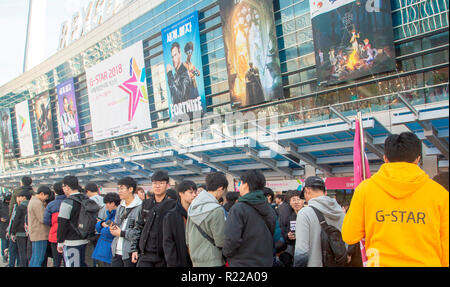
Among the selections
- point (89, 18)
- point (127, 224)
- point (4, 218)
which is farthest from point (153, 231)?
point (89, 18)

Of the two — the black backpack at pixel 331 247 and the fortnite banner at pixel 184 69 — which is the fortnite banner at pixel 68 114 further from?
the black backpack at pixel 331 247

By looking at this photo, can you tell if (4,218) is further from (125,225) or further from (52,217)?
(125,225)

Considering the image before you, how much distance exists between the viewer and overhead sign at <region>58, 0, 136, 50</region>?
32.0 meters

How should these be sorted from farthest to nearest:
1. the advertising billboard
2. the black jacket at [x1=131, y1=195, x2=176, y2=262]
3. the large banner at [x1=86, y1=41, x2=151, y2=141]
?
1. the advertising billboard
2. the large banner at [x1=86, y1=41, x2=151, y2=141]
3. the black jacket at [x1=131, y1=195, x2=176, y2=262]

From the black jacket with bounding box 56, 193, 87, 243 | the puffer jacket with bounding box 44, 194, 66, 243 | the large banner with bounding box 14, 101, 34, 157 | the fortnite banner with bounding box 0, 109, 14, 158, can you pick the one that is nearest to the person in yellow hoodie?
the black jacket with bounding box 56, 193, 87, 243

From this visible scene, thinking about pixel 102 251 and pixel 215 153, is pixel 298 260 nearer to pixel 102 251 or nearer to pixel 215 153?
pixel 102 251

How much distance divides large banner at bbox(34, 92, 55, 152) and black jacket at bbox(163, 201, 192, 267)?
34544 millimetres

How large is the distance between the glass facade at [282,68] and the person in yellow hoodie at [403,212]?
7991 mm

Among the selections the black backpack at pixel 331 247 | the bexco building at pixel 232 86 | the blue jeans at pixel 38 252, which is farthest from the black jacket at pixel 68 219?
the bexco building at pixel 232 86

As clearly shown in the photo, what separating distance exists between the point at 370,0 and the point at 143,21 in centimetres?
1732

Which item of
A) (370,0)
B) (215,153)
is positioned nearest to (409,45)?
(370,0)

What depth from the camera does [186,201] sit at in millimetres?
3703

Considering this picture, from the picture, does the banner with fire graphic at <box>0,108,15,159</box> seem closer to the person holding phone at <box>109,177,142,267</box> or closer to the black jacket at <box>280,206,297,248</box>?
the person holding phone at <box>109,177,142,267</box>

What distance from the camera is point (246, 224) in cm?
299
